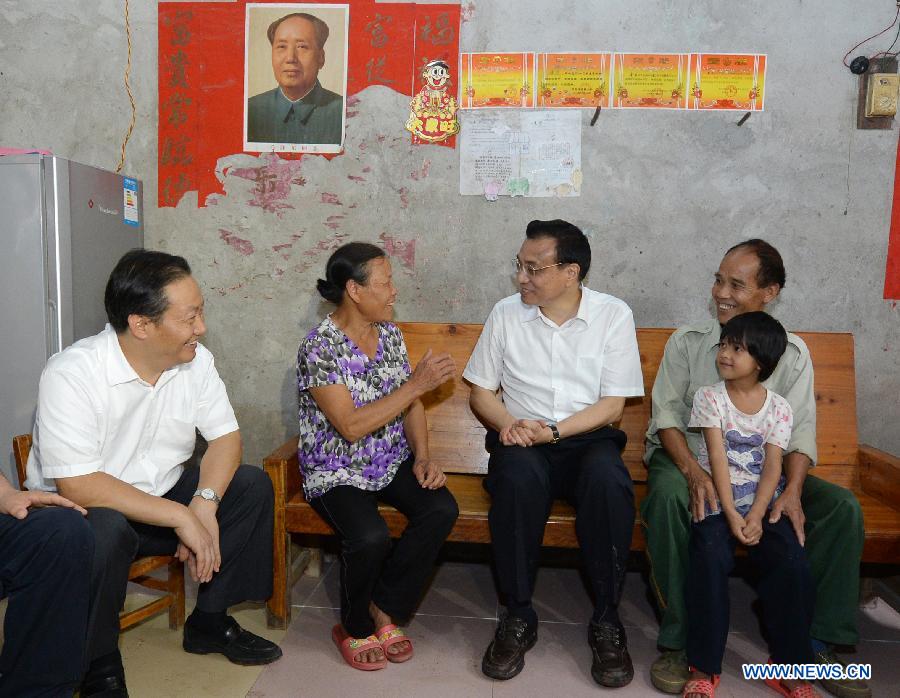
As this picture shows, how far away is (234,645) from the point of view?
2.38 metres

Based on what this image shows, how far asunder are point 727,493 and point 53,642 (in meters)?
1.91

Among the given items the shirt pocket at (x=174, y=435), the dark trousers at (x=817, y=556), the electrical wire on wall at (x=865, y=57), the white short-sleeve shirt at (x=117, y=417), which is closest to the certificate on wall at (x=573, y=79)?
the electrical wire on wall at (x=865, y=57)

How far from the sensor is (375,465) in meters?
2.58

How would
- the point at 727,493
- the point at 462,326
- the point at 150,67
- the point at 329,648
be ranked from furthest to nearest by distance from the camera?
the point at 150,67 < the point at 462,326 < the point at 329,648 < the point at 727,493

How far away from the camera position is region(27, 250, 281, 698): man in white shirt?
6.57 feet

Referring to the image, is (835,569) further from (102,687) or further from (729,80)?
(102,687)

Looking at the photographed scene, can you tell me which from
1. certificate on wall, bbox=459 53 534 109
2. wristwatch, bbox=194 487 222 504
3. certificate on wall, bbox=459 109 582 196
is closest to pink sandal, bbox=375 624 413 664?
wristwatch, bbox=194 487 222 504

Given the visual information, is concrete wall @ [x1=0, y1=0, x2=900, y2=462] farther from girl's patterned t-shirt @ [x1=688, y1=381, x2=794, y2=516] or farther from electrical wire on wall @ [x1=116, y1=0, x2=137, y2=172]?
girl's patterned t-shirt @ [x1=688, y1=381, x2=794, y2=516]

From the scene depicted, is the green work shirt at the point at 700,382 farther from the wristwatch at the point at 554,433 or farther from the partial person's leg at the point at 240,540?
the partial person's leg at the point at 240,540

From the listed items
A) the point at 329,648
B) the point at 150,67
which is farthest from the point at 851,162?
the point at 150,67

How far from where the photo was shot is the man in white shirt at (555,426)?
235cm

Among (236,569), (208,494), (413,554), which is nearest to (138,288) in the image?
(208,494)

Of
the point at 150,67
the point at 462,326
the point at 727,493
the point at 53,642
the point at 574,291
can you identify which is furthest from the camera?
the point at 150,67

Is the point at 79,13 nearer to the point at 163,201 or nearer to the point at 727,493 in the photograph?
the point at 163,201
